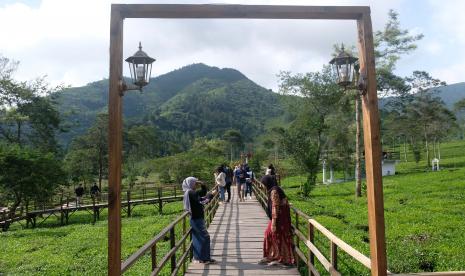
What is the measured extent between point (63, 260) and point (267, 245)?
780 cm

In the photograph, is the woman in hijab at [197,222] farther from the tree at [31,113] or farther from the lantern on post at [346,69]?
the tree at [31,113]

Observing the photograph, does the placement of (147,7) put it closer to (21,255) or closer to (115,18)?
(115,18)

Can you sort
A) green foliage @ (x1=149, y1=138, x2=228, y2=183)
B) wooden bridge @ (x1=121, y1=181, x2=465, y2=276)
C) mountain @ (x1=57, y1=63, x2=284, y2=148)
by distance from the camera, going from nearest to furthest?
wooden bridge @ (x1=121, y1=181, x2=465, y2=276)
green foliage @ (x1=149, y1=138, x2=228, y2=183)
mountain @ (x1=57, y1=63, x2=284, y2=148)

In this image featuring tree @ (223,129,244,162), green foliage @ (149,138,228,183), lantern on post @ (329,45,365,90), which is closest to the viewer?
lantern on post @ (329,45,365,90)

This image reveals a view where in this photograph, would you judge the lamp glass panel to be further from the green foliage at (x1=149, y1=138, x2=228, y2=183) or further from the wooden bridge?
the green foliage at (x1=149, y1=138, x2=228, y2=183)

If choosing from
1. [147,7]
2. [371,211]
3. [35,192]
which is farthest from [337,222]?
[35,192]

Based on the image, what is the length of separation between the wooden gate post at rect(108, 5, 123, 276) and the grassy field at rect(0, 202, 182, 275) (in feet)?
20.2

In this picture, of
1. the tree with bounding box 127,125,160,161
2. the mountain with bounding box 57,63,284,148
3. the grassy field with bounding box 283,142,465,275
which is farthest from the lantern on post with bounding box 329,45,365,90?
the mountain with bounding box 57,63,284,148

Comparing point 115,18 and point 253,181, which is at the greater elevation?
point 115,18

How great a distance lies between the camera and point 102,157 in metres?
47.3

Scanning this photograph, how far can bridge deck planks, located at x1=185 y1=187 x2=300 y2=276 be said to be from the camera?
774cm

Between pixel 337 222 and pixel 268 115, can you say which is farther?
pixel 268 115

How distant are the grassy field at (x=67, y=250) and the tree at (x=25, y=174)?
4.46m

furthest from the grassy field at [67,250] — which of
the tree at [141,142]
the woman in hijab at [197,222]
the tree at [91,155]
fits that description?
Answer: the tree at [141,142]
